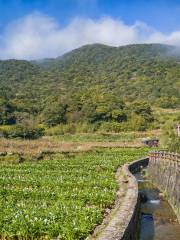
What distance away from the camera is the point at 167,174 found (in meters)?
33.0

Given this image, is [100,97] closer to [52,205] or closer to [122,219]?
[52,205]

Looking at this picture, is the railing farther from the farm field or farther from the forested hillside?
the forested hillside

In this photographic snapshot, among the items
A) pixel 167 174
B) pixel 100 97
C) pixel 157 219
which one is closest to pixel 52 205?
pixel 157 219

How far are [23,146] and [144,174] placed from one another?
19828 millimetres

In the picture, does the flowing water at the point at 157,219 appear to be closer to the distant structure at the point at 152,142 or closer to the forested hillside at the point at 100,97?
the distant structure at the point at 152,142

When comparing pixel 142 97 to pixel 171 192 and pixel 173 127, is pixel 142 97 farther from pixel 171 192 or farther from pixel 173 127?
pixel 171 192

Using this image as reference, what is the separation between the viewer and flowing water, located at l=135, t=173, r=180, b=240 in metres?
22.1

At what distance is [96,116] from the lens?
369 feet

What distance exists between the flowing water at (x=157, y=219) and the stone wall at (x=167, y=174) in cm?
47

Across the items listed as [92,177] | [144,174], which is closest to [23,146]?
[144,174]

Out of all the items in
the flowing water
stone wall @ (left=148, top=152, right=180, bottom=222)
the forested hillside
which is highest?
the forested hillside

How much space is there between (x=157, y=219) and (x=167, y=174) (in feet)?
25.9

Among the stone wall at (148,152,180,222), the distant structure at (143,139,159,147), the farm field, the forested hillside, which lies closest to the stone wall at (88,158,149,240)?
the farm field

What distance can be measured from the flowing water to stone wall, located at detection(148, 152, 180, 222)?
0.47m
